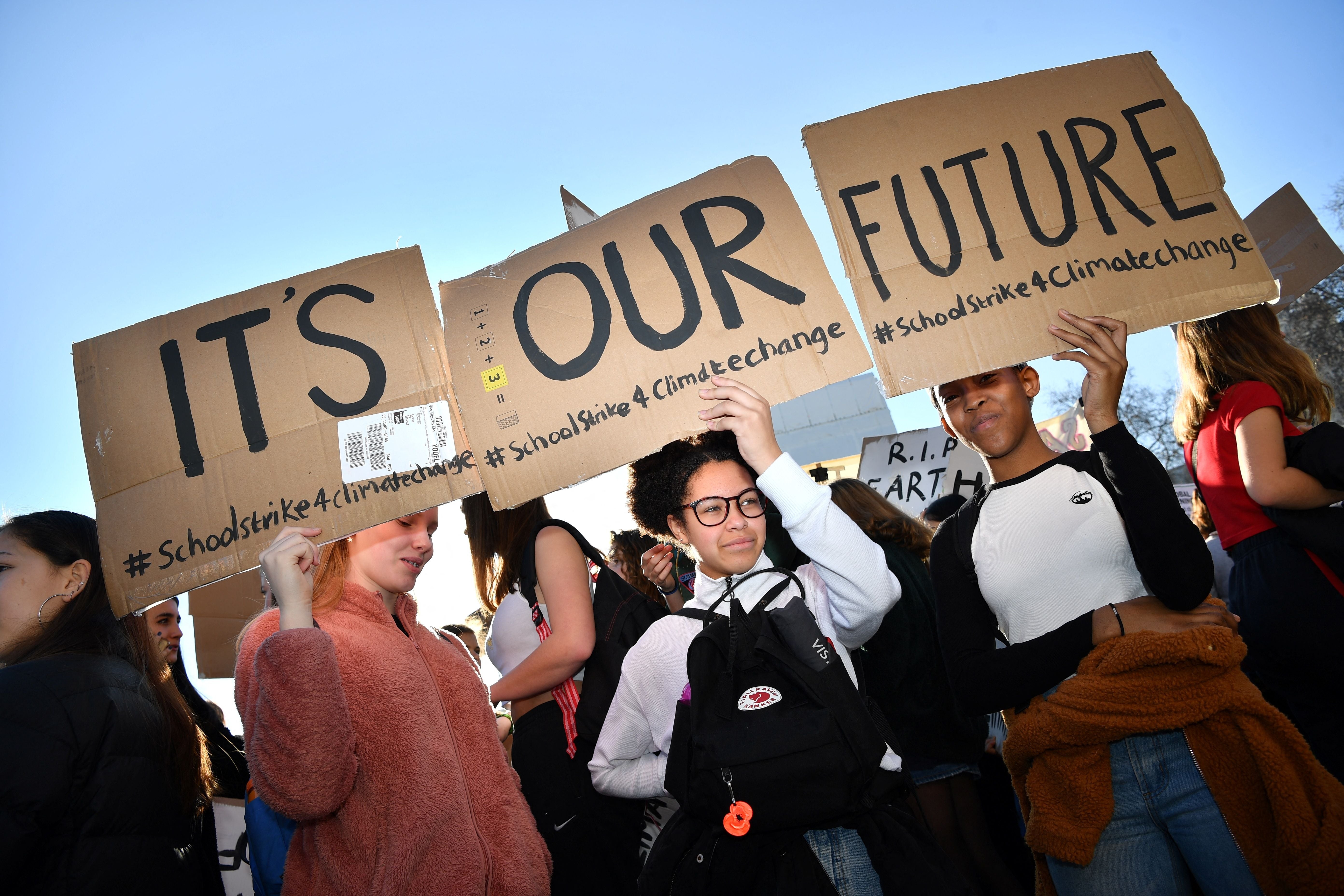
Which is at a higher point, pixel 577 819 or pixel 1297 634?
pixel 577 819

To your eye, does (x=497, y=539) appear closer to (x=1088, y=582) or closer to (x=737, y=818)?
(x=737, y=818)

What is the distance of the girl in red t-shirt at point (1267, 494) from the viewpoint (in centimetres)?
220

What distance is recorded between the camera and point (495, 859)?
1771 millimetres

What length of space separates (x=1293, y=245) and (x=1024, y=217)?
1316 millimetres

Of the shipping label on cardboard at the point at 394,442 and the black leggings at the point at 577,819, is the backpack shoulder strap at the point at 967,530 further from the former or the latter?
the shipping label on cardboard at the point at 394,442

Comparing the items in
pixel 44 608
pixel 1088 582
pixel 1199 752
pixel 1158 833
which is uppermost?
pixel 44 608

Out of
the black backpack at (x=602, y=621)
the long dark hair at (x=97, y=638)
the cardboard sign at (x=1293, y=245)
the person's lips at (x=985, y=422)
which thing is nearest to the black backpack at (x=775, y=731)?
the black backpack at (x=602, y=621)

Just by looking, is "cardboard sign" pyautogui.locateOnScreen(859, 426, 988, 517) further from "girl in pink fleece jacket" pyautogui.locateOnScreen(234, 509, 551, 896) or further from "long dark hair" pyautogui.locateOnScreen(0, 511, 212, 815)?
"long dark hair" pyautogui.locateOnScreen(0, 511, 212, 815)

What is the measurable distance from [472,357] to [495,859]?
131 centimetres

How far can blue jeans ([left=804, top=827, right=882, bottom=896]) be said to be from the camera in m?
1.59

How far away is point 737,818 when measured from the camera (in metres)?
1.53

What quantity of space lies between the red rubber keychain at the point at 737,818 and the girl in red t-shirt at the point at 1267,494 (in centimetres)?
188

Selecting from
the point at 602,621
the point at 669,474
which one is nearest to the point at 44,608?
the point at 602,621

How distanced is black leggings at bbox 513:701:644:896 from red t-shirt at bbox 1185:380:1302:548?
2.18 m
